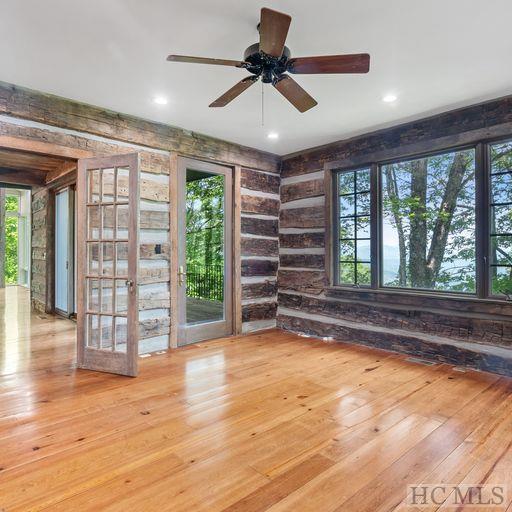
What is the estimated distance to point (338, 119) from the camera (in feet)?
13.7

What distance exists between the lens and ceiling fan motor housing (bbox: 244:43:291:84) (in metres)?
2.33

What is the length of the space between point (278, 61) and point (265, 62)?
0.09 meters

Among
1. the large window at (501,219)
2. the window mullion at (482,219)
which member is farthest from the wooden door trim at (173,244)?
the large window at (501,219)

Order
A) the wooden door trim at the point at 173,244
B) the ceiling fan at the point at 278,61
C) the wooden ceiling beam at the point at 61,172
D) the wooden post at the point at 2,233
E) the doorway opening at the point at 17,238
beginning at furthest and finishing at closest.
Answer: the doorway opening at the point at 17,238
the wooden post at the point at 2,233
the wooden ceiling beam at the point at 61,172
the wooden door trim at the point at 173,244
the ceiling fan at the point at 278,61

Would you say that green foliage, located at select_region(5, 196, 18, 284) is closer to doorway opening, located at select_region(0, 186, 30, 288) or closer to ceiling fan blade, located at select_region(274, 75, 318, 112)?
doorway opening, located at select_region(0, 186, 30, 288)

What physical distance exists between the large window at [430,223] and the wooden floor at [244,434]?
1080 mm

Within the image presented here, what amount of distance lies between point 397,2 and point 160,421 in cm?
329

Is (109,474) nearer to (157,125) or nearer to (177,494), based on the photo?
(177,494)

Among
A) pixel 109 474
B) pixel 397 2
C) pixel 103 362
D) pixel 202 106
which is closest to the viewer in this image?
pixel 109 474

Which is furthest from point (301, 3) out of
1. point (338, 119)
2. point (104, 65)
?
point (338, 119)

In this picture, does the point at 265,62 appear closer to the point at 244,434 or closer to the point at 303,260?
the point at 244,434

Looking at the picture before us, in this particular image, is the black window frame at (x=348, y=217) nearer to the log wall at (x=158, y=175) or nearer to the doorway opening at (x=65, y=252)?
the log wall at (x=158, y=175)

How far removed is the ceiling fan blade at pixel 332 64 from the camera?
7.25 feet

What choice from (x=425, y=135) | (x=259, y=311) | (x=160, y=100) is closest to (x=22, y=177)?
(x=160, y=100)
